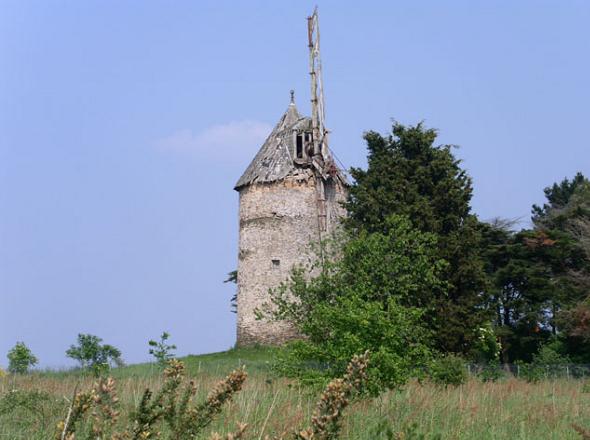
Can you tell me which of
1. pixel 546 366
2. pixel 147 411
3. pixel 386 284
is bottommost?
pixel 147 411

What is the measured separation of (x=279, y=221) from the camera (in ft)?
119

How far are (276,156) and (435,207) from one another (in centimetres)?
1086

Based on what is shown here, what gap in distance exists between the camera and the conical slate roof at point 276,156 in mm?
36812

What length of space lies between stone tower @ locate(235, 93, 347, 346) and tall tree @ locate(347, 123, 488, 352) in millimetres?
5855

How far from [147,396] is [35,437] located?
3.40m

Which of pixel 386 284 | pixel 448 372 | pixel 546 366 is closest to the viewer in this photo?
pixel 448 372

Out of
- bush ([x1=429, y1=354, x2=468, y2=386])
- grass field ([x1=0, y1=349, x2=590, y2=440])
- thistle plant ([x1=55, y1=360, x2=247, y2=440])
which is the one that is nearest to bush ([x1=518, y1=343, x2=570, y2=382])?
bush ([x1=429, y1=354, x2=468, y2=386])

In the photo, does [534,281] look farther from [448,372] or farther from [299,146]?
[448,372]

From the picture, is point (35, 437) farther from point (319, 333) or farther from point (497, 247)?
point (497, 247)

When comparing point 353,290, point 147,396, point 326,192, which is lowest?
point 147,396

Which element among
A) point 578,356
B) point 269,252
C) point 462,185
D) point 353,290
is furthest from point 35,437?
point 578,356

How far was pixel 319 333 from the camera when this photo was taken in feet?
67.7

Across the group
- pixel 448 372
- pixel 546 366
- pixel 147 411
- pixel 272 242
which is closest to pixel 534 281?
pixel 546 366

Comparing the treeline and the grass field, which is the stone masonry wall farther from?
the grass field
